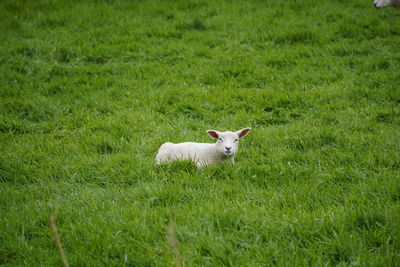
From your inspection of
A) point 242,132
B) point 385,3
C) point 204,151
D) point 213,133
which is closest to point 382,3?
point 385,3

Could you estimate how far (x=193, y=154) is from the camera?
5.98 m

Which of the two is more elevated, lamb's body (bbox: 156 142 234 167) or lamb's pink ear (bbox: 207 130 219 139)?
lamb's pink ear (bbox: 207 130 219 139)

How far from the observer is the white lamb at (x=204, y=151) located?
5.76m

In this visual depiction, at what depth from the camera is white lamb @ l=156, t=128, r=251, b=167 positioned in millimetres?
5764

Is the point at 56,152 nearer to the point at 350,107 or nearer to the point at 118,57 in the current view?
the point at 118,57

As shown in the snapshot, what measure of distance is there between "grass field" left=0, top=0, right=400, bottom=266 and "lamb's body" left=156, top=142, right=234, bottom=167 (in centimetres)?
24

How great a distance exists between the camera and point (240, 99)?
8.37 metres

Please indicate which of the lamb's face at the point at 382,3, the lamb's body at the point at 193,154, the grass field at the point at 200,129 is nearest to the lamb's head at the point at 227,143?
the lamb's body at the point at 193,154

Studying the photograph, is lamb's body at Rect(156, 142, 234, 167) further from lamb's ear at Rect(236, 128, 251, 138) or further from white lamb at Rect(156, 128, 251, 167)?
lamb's ear at Rect(236, 128, 251, 138)

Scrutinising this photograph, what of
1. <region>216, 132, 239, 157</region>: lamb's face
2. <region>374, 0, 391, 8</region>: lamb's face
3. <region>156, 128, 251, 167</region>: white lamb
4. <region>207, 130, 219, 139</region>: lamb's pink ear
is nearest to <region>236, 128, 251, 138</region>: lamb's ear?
<region>156, 128, 251, 167</region>: white lamb

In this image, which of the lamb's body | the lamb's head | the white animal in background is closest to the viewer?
the lamb's head

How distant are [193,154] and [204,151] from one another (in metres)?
0.16

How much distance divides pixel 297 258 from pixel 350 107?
4670 millimetres

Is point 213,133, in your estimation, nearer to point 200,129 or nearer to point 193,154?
point 193,154
